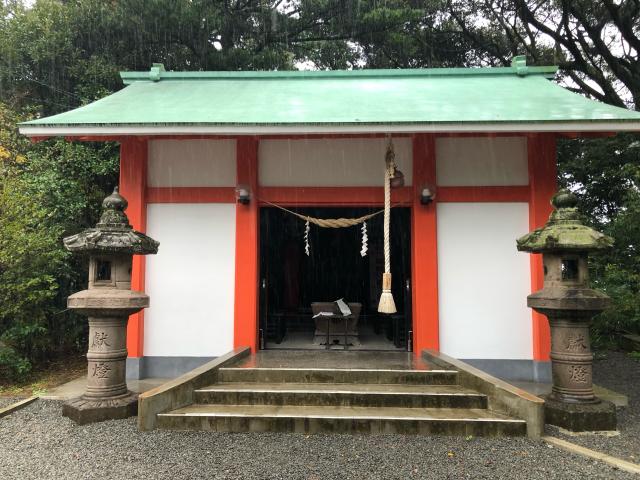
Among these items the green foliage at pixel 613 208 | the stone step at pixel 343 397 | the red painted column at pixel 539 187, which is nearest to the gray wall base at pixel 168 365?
the stone step at pixel 343 397

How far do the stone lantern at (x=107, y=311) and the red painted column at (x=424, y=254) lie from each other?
3.56 metres

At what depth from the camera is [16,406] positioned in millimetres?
5328

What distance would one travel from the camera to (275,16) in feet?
42.2

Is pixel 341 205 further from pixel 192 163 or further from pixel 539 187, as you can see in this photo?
pixel 539 187

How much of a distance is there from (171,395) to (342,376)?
1847 millimetres

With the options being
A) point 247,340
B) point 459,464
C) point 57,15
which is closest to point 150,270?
point 247,340

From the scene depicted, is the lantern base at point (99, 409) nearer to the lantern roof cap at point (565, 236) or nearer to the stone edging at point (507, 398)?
the stone edging at point (507, 398)

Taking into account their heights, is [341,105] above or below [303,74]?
below

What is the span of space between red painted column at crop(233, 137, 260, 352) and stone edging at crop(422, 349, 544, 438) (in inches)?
108

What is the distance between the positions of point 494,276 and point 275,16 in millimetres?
9909

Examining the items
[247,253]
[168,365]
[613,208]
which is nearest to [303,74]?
[247,253]

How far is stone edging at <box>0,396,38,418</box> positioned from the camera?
5172 mm

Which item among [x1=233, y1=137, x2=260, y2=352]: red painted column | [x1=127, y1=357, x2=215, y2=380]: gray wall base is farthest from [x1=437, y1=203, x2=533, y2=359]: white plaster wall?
[x1=127, y1=357, x2=215, y2=380]: gray wall base

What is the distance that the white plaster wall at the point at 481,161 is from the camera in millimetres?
6547
